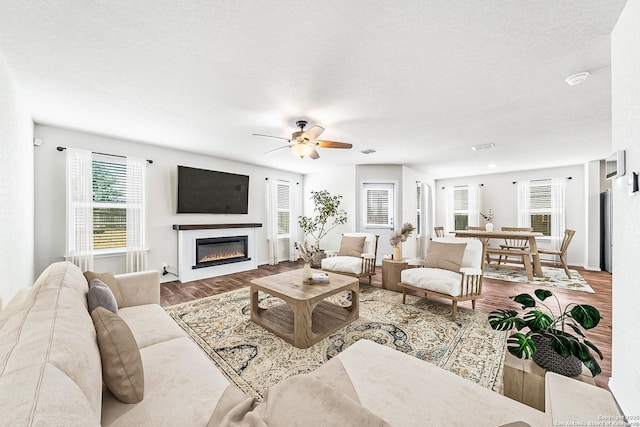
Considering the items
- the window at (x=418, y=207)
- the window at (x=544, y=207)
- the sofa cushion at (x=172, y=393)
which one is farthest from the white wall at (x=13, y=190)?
the window at (x=544, y=207)

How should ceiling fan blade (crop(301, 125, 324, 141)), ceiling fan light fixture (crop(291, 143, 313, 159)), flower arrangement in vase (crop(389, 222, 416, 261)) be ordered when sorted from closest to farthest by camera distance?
ceiling fan blade (crop(301, 125, 324, 141)) < ceiling fan light fixture (crop(291, 143, 313, 159)) < flower arrangement in vase (crop(389, 222, 416, 261))

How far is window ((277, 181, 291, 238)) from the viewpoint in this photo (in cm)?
662

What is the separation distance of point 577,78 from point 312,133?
95.1 inches

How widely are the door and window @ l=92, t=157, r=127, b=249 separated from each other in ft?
15.8

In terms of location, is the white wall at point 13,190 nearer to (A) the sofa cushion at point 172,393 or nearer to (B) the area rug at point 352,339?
(B) the area rug at point 352,339

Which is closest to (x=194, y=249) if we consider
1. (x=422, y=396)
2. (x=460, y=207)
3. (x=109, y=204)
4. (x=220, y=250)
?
(x=220, y=250)

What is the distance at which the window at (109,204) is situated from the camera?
3.89m

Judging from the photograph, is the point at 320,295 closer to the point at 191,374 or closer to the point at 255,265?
the point at 191,374

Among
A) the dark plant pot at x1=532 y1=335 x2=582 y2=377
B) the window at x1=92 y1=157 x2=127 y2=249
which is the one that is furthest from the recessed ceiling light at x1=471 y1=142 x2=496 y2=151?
the window at x1=92 y1=157 x2=127 y2=249

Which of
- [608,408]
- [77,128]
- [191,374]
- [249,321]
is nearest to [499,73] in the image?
[608,408]

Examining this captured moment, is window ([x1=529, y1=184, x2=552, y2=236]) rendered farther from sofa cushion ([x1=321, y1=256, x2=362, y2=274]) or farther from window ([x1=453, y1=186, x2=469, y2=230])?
sofa cushion ([x1=321, y1=256, x2=362, y2=274])

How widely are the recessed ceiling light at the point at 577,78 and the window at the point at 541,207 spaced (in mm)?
5570

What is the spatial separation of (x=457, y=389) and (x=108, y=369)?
1.48m

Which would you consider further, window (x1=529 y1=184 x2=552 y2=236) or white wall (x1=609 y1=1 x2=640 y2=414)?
window (x1=529 y1=184 x2=552 y2=236)
